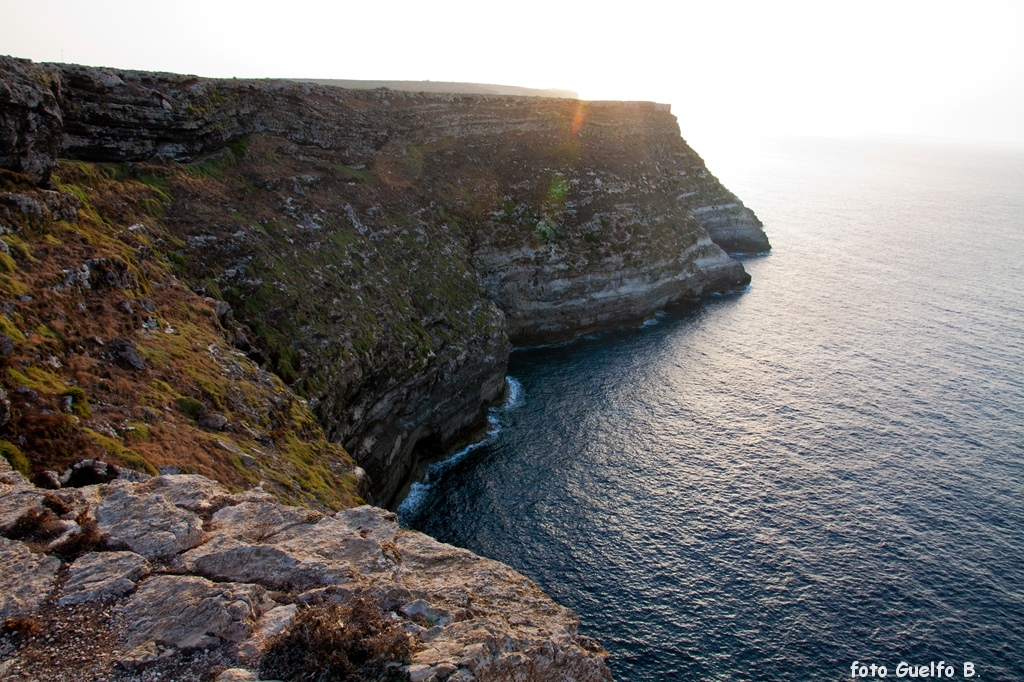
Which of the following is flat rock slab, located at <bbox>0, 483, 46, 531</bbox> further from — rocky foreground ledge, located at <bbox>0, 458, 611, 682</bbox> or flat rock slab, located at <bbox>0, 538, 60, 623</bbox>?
flat rock slab, located at <bbox>0, 538, 60, 623</bbox>

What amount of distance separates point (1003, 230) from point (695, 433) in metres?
146

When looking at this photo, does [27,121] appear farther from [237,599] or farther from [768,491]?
[768,491]

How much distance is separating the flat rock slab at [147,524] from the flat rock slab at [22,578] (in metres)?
1.82

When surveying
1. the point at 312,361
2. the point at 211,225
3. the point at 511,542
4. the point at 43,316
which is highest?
the point at 211,225

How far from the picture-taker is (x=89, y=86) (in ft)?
160

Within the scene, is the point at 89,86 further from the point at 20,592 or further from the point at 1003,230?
the point at 1003,230

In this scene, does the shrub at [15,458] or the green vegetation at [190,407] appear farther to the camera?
the green vegetation at [190,407]

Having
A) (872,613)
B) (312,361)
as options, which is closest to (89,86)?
(312,361)

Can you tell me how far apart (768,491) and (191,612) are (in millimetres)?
47014

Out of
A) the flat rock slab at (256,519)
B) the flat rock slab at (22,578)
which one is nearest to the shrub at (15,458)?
the flat rock slab at (22,578)

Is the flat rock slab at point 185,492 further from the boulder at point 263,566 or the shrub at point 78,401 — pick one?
the shrub at point 78,401

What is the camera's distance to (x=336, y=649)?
15.7 meters

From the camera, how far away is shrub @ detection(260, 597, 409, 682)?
49.8 ft

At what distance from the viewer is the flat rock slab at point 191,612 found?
50.4ft
